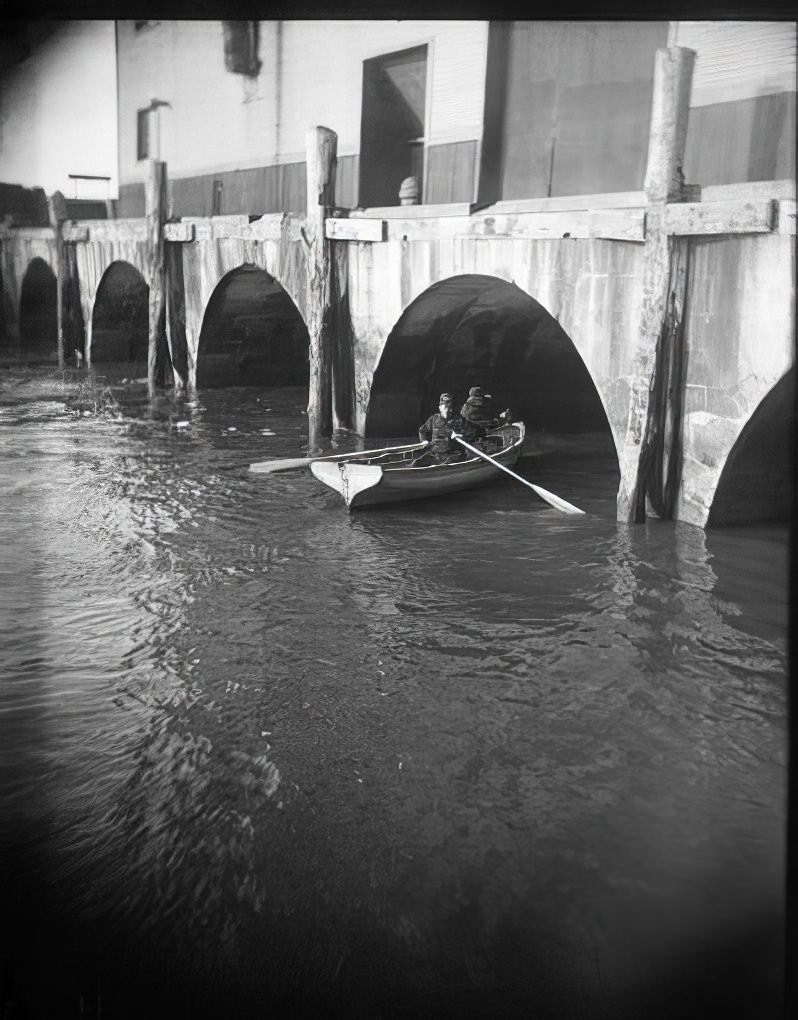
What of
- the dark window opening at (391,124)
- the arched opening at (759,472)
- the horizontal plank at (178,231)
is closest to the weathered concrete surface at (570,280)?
the arched opening at (759,472)

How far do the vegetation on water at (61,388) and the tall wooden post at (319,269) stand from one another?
4.89 metres

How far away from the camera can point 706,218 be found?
8648 millimetres

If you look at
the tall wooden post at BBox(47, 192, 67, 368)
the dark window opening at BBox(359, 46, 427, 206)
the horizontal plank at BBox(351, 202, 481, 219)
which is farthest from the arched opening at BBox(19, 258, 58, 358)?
the horizontal plank at BBox(351, 202, 481, 219)

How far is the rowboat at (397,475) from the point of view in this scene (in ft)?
35.5

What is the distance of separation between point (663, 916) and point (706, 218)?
632 cm

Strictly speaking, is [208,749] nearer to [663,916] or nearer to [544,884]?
[544,884]

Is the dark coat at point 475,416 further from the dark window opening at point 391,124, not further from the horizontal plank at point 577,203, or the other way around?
the dark window opening at point 391,124

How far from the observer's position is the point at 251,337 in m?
19.4

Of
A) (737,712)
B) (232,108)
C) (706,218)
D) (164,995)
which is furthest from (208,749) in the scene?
(232,108)

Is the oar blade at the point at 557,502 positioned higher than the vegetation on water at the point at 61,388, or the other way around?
the vegetation on water at the point at 61,388

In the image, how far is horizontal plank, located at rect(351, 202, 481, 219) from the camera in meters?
11.9

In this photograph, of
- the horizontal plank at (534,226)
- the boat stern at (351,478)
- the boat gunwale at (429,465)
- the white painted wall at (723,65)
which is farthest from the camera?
the boat gunwale at (429,465)

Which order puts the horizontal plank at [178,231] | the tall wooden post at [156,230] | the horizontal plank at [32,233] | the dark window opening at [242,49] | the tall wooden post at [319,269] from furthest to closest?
the horizontal plank at [32,233]
the tall wooden post at [156,230]
the horizontal plank at [178,231]
the dark window opening at [242,49]
the tall wooden post at [319,269]

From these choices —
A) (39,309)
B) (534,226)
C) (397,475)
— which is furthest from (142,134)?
(397,475)
